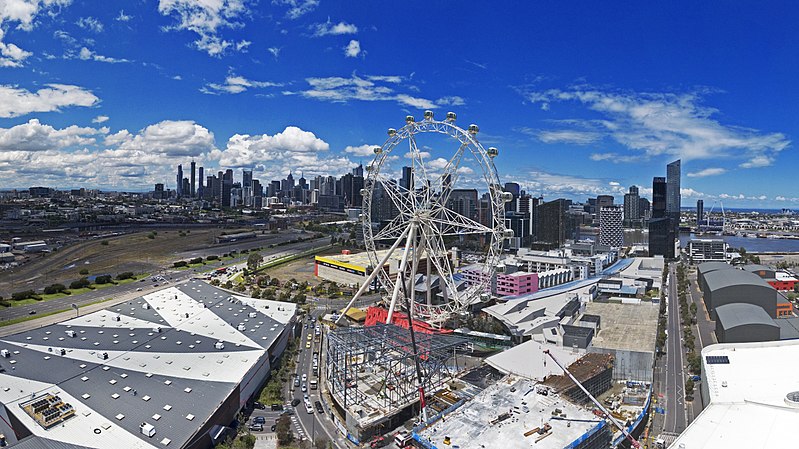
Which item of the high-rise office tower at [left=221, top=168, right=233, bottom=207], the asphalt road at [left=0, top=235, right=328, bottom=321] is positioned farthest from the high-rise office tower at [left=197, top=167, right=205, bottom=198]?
the asphalt road at [left=0, top=235, right=328, bottom=321]

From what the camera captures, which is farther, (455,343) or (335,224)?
(335,224)

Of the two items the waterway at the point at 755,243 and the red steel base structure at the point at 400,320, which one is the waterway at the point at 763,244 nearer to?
the waterway at the point at 755,243

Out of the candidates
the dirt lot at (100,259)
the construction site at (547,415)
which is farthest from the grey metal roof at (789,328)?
the dirt lot at (100,259)

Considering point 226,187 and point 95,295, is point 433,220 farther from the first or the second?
point 226,187

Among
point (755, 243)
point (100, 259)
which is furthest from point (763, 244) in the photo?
point (100, 259)

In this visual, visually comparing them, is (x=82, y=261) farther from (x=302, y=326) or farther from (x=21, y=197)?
(x=21, y=197)

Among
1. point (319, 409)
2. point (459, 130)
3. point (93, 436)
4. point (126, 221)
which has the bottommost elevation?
point (319, 409)

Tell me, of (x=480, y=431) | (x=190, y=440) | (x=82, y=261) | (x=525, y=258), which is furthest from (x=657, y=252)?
(x=82, y=261)
